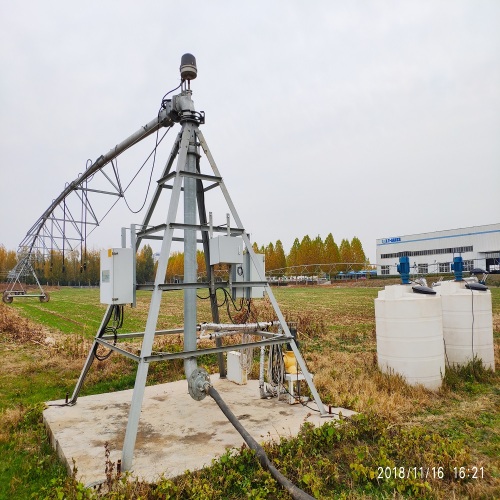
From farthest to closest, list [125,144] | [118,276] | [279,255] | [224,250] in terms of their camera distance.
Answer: [279,255], [125,144], [224,250], [118,276]

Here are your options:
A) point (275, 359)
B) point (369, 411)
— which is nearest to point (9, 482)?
point (275, 359)

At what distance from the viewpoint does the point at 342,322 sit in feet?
59.0

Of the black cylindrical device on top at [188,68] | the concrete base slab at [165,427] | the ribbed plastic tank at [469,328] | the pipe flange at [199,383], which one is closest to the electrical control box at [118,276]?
the pipe flange at [199,383]

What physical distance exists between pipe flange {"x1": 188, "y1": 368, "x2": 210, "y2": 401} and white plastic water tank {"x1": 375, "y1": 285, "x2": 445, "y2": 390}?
3.88 metres

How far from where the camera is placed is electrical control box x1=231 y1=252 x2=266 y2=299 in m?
6.69

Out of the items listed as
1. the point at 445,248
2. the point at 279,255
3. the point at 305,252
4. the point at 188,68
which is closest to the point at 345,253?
the point at 305,252

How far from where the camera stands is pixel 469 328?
338 inches

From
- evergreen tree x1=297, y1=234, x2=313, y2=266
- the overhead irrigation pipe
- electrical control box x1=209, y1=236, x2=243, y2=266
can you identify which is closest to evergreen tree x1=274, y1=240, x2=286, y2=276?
evergreen tree x1=297, y1=234, x2=313, y2=266

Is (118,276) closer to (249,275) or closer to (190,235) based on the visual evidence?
(190,235)

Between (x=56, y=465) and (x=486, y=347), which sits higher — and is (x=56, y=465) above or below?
below

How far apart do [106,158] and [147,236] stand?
2.91 meters

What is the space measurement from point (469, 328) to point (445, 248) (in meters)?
66.6

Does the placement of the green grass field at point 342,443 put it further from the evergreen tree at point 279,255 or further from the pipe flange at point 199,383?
the evergreen tree at point 279,255

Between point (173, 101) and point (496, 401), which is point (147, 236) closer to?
point (173, 101)
